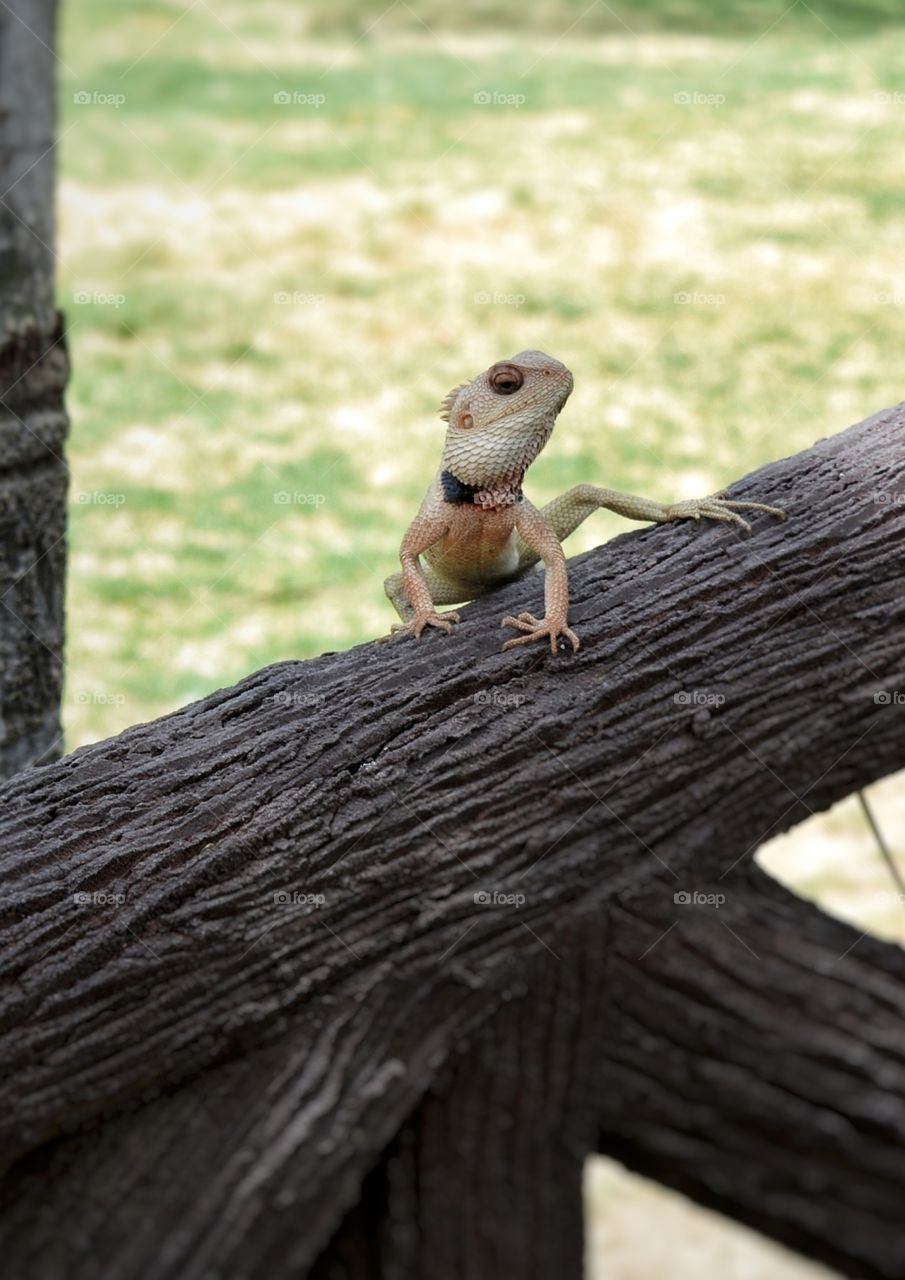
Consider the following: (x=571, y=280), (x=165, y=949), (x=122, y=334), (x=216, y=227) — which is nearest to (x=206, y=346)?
(x=122, y=334)

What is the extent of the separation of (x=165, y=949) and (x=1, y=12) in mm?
2573

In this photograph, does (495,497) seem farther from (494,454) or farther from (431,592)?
(431,592)

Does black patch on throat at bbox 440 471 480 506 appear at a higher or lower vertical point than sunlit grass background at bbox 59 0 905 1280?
lower

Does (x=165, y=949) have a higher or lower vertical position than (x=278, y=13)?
lower

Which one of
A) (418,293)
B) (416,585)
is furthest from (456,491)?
(418,293)

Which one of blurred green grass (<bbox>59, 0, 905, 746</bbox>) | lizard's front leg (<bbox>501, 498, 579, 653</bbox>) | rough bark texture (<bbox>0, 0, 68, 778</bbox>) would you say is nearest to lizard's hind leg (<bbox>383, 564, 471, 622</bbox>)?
lizard's front leg (<bbox>501, 498, 579, 653</bbox>)

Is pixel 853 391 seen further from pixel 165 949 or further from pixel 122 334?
pixel 165 949

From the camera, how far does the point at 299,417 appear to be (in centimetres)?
815

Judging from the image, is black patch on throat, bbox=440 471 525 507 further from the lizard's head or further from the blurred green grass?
the blurred green grass

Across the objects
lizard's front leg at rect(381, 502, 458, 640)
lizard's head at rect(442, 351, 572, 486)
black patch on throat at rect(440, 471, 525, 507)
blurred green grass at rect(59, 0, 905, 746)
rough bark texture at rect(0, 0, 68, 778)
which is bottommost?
lizard's front leg at rect(381, 502, 458, 640)

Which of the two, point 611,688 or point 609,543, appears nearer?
point 611,688

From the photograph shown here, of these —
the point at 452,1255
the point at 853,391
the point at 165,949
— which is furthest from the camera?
the point at 853,391

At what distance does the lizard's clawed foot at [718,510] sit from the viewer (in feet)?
9.26

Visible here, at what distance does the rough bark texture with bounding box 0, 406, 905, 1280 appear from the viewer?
2.12 meters
